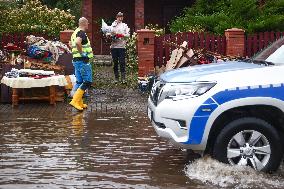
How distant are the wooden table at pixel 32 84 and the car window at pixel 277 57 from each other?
597cm

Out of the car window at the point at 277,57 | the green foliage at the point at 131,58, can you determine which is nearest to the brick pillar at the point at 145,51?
the green foliage at the point at 131,58

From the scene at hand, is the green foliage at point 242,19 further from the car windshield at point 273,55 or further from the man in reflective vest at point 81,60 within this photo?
the car windshield at point 273,55

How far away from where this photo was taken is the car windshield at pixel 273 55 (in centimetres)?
755

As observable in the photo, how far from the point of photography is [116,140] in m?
9.14

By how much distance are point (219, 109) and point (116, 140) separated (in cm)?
274

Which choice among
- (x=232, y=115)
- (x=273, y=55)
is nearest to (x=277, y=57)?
(x=273, y=55)

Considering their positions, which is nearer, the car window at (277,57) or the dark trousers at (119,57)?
the car window at (277,57)

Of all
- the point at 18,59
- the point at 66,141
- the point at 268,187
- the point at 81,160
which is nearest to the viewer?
the point at 268,187

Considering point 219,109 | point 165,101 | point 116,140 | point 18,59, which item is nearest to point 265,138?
point 219,109

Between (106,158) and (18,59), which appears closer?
(106,158)

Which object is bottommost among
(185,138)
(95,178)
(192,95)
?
(95,178)

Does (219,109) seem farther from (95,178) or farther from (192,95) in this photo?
(95,178)

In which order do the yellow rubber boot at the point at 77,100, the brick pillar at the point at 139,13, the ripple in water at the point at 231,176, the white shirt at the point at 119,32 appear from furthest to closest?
1. the brick pillar at the point at 139,13
2. the white shirt at the point at 119,32
3. the yellow rubber boot at the point at 77,100
4. the ripple in water at the point at 231,176

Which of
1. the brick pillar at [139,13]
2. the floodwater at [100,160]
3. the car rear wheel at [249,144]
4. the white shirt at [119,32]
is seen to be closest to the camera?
the floodwater at [100,160]
